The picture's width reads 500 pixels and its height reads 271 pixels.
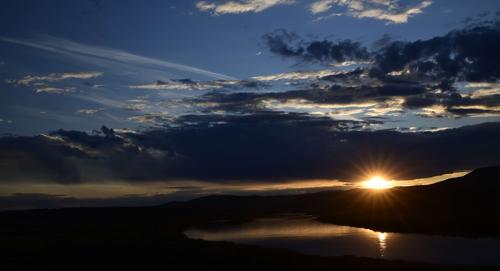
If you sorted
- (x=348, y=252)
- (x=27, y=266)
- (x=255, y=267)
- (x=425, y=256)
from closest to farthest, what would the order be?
1. (x=255, y=267)
2. (x=27, y=266)
3. (x=425, y=256)
4. (x=348, y=252)

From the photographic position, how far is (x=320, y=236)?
8006cm

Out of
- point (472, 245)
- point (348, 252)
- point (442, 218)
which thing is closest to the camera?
point (348, 252)

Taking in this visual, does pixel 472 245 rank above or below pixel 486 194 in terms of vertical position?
below

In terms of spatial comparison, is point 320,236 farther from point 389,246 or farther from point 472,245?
point 472,245

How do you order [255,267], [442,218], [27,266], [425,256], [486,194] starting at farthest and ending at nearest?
[486,194] < [442,218] < [425,256] < [27,266] < [255,267]

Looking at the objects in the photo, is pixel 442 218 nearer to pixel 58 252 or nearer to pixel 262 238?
pixel 262 238

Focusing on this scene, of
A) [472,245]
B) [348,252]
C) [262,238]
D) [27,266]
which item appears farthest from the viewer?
[262,238]

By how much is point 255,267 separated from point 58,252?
26293mm

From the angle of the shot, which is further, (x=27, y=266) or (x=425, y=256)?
(x=425, y=256)

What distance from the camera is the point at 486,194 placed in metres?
134

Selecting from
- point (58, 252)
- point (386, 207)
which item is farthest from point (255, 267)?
point (386, 207)

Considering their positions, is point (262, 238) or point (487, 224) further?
point (487, 224)

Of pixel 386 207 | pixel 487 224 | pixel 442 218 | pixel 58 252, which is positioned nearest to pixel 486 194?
pixel 386 207

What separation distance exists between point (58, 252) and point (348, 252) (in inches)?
1285
